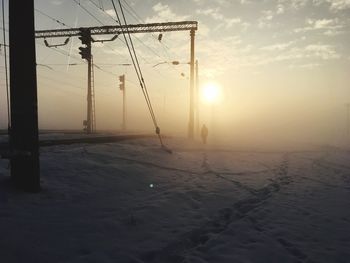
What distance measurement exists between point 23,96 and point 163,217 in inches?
162

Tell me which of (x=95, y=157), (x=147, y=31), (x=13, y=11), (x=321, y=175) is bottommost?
(x=321, y=175)

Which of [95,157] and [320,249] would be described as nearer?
[320,249]

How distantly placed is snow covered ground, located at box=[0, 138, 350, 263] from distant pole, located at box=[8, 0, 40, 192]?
0.51 m

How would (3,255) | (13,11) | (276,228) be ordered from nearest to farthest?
(3,255), (276,228), (13,11)

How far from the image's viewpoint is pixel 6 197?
7.62 meters

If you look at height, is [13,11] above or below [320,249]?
above

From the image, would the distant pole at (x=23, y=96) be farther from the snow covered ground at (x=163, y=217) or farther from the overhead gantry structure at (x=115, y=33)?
the overhead gantry structure at (x=115, y=33)

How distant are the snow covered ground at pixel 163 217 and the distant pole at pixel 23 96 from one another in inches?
20.2

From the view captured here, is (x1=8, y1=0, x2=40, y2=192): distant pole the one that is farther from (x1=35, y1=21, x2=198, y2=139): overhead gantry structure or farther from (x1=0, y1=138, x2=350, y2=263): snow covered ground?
(x1=35, y1=21, x2=198, y2=139): overhead gantry structure

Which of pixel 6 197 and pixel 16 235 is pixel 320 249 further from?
pixel 6 197

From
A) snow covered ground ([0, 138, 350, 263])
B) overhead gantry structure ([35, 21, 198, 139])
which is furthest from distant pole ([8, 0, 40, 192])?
overhead gantry structure ([35, 21, 198, 139])

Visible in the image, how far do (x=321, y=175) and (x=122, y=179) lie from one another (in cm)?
897

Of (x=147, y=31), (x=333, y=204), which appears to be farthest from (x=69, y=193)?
(x=147, y=31)

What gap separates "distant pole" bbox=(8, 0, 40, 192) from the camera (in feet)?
27.3
